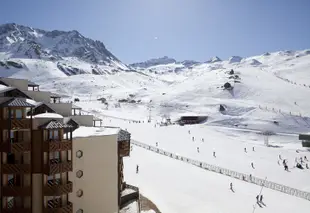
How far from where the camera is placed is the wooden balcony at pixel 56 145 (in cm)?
2328

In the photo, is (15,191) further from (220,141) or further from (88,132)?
(220,141)

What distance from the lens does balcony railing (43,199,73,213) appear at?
2388 centimetres

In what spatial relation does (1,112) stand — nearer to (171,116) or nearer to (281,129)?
(281,129)

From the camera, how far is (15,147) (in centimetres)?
2247

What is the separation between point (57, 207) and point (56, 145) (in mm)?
4708

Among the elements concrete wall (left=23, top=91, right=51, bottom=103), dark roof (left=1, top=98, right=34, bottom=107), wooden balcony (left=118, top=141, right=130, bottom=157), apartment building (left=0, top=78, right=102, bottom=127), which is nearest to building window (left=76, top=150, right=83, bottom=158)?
apartment building (left=0, top=78, right=102, bottom=127)

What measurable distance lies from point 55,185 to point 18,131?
468 centimetres

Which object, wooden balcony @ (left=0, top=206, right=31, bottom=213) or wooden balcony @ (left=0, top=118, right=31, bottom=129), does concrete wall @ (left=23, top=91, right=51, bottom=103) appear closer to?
wooden balcony @ (left=0, top=118, right=31, bottom=129)

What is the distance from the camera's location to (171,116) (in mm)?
105625

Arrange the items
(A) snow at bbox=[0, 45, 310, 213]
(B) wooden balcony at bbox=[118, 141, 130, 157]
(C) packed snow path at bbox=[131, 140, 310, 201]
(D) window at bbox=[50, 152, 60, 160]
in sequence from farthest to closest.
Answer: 1. (C) packed snow path at bbox=[131, 140, 310, 201]
2. (A) snow at bbox=[0, 45, 310, 213]
3. (B) wooden balcony at bbox=[118, 141, 130, 157]
4. (D) window at bbox=[50, 152, 60, 160]

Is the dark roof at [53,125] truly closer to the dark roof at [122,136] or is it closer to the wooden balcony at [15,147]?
the wooden balcony at [15,147]

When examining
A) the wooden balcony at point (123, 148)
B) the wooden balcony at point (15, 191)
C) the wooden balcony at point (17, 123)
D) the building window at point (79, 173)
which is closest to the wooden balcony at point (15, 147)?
the wooden balcony at point (17, 123)

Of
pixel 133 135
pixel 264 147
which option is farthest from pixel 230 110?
pixel 133 135

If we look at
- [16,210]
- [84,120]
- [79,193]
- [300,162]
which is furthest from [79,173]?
[300,162]
